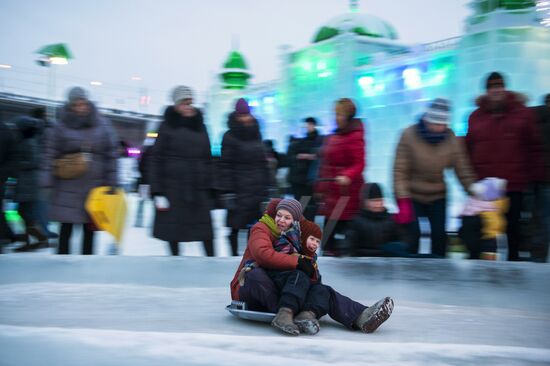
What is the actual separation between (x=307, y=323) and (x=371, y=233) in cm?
228

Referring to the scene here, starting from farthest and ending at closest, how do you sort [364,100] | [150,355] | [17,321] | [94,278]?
[364,100] → [94,278] → [17,321] → [150,355]

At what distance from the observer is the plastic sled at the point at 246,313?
3539 mm

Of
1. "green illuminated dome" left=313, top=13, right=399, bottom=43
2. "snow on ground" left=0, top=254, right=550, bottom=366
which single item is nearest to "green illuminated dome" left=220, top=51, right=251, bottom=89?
"green illuminated dome" left=313, top=13, right=399, bottom=43

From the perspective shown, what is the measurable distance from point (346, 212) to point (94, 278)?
2073mm

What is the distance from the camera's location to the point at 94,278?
16.2ft

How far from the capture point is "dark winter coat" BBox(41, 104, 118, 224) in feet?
18.4

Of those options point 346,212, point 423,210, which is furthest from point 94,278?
point 423,210

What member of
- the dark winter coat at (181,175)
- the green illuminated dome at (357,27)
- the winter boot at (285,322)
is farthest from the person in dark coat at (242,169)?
the green illuminated dome at (357,27)

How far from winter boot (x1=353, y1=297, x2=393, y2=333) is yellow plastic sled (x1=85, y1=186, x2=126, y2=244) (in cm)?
278

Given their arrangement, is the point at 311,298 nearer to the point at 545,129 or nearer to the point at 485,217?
the point at 485,217

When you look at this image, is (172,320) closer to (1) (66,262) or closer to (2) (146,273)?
(2) (146,273)

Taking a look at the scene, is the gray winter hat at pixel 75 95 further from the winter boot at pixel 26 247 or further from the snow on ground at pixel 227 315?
the winter boot at pixel 26 247

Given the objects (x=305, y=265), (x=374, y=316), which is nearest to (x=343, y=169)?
(x=305, y=265)

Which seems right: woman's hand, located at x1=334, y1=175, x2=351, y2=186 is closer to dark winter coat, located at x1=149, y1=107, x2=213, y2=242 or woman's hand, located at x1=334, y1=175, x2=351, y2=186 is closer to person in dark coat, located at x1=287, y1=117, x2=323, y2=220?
dark winter coat, located at x1=149, y1=107, x2=213, y2=242
